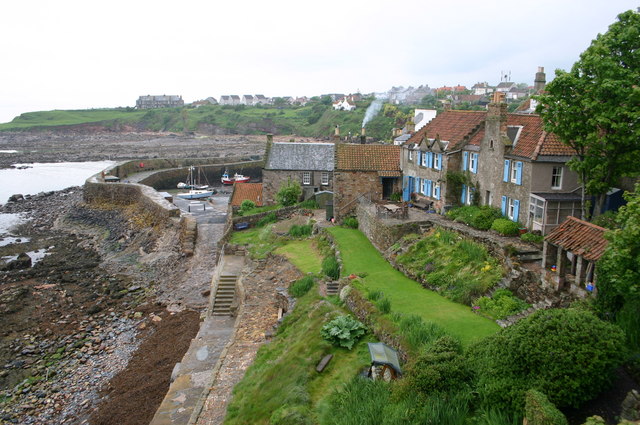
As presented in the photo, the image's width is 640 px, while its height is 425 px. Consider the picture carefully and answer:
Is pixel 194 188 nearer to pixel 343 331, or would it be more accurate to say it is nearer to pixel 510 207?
pixel 510 207

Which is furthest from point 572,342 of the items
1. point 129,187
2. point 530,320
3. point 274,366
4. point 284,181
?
point 129,187

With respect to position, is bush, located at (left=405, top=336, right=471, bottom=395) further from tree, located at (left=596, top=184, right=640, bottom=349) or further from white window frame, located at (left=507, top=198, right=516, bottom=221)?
white window frame, located at (left=507, top=198, right=516, bottom=221)

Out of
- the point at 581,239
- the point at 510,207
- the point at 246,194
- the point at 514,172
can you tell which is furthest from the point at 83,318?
the point at 581,239

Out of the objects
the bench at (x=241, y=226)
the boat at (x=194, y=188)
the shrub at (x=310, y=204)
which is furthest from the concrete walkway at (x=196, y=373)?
the boat at (x=194, y=188)

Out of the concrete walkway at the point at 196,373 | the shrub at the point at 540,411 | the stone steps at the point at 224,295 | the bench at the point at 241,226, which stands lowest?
the concrete walkway at the point at 196,373

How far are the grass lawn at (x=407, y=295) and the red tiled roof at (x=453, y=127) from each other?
8338mm

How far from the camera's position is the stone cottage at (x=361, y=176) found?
35719 millimetres

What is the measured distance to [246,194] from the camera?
46188mm

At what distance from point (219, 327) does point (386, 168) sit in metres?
17.6

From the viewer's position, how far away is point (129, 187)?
58031 mm

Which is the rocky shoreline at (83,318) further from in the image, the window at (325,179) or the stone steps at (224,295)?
the window at (325,179)

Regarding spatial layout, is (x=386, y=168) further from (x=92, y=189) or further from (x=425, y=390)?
(x=92, y=189)

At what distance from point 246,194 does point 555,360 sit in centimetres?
3871

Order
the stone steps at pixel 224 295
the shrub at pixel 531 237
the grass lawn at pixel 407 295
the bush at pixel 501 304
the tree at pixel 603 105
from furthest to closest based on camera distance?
the stone steps at pixel 224 295, the shrub at pixel 531 237, the tree at pixel 603 105, the bush at pixel 501 304, the grass lawn at pixel 407 295
